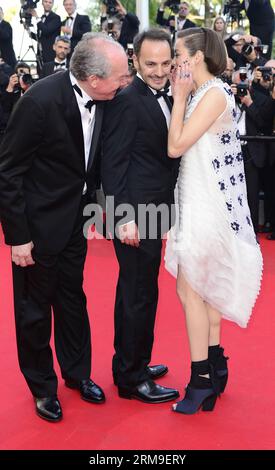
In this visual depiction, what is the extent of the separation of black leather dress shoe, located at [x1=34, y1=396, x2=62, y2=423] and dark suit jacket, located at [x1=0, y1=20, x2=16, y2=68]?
335 inches

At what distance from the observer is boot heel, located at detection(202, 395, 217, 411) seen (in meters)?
2.67

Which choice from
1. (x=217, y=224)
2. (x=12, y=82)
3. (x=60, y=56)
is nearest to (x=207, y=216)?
(x=217, y=224)

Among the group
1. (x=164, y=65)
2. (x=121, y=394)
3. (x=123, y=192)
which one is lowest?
(x=121, y=394)

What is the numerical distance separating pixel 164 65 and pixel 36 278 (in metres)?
0.95

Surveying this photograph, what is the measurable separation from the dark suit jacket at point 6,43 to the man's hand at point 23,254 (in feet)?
27.8

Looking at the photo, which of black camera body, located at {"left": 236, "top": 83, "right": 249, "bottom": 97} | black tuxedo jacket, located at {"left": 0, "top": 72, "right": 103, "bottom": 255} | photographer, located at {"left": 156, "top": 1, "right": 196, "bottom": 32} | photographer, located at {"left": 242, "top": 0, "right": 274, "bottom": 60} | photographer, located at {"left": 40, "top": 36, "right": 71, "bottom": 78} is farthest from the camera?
photographer, located at {"left": 156, "top": 1, "right": 196, "bottom": 32}

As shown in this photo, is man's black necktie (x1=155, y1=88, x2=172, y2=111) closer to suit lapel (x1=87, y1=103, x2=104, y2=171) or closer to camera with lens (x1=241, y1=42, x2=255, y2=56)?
suit lapel (x1=87, y1=103, x2=104, y2=171)

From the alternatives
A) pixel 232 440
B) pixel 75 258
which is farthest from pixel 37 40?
pixel 232 440

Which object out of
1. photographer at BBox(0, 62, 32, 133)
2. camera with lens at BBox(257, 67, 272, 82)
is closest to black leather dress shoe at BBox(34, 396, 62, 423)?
camera with lens at BBox(257, 67, 272, 82)

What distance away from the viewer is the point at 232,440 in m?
2.41

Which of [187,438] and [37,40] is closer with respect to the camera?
[187,438]

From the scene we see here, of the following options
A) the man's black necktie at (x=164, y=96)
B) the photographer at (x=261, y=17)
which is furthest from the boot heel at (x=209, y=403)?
the photographer at (x=261, y=17)
